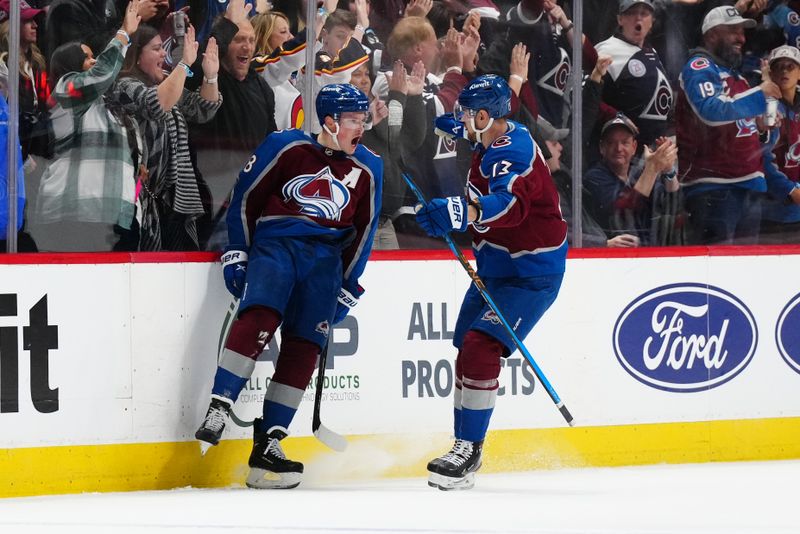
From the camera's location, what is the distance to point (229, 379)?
4.04 m

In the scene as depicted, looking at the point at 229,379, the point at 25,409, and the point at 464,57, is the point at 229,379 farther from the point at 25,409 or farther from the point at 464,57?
the point at 464,57

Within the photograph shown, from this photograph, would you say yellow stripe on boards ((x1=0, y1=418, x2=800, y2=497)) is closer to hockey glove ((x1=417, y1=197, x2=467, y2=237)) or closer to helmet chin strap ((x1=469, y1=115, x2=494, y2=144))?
hockey glove ((x1=417, y1=197, x2=467, y2=237))

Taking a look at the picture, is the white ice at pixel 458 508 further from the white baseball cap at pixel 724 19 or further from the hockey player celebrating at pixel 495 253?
the white baseball cap at pixel 724 19

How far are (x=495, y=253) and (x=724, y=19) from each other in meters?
1.83

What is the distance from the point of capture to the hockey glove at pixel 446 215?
3.92 meters

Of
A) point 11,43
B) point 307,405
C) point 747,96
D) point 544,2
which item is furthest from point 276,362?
point 747,96

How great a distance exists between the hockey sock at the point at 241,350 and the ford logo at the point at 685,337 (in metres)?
1.40

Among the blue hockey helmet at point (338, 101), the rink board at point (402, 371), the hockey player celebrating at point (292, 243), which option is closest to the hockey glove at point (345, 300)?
the hockey player celebrating at point (292, 243)

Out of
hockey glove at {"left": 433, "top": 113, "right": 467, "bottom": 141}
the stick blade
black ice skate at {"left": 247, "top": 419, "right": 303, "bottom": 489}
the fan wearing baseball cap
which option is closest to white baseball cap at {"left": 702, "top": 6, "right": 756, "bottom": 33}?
the fan wearing baseball cap

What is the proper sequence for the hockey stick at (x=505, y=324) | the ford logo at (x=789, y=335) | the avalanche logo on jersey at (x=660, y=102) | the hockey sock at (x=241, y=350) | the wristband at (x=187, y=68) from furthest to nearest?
the avalanche logo on jersey at (x=660, y=102) → the ford logo at (x=789, y=335) → the wristband at (x=187, y=68) → the hockey stick at (x=505, y=324) → the hockey sock at (x=241, y=350)

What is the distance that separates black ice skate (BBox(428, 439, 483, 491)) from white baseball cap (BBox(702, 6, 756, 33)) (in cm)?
219

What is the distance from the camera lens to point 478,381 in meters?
4.10

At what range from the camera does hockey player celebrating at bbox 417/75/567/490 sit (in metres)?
4.05

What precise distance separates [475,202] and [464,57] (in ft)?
3.88
